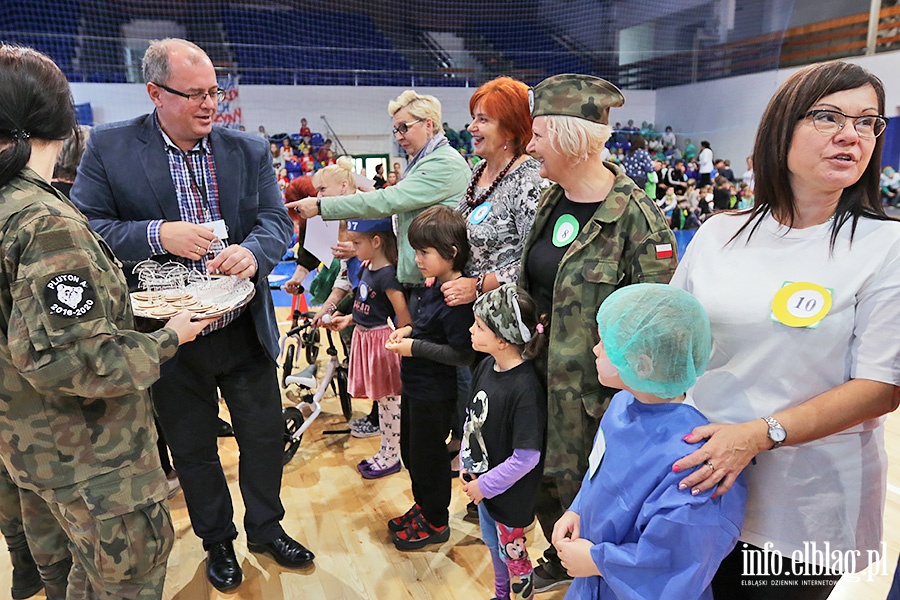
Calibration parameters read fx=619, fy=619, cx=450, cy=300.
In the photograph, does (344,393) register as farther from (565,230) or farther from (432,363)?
(565,230)

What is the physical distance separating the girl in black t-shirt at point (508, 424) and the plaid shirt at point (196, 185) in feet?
2.87

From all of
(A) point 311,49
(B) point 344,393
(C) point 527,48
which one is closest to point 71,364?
(B) point 344,393

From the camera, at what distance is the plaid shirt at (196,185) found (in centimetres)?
193

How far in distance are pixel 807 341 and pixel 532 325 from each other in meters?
0.76

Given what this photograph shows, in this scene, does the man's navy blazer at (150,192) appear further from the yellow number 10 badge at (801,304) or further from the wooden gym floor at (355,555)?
the yellow number 10 badge at (801,304)

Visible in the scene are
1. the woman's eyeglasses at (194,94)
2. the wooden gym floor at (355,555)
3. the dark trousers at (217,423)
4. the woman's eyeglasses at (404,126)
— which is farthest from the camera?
the woman's eyeglasses at (404,126)

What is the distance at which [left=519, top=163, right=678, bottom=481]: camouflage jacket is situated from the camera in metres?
1.60

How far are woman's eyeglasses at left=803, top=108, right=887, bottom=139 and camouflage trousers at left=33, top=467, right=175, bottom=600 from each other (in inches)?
63.6

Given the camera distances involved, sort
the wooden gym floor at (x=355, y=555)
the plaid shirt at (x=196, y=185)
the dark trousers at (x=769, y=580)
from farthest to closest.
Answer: the wooden gym floor at (x=355, y=555) < the plaid shirt at (x=196, y=185) < the dark trousers at (x=769, y=580)

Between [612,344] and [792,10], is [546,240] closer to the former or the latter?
[612,344]

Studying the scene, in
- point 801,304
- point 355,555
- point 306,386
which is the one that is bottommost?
point 355,555

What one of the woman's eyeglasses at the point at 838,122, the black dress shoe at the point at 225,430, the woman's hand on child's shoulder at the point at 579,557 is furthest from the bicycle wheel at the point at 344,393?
the woman's eyeglasses at the point at 838,122

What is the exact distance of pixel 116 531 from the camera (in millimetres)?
1453

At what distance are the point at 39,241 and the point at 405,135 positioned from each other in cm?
157
